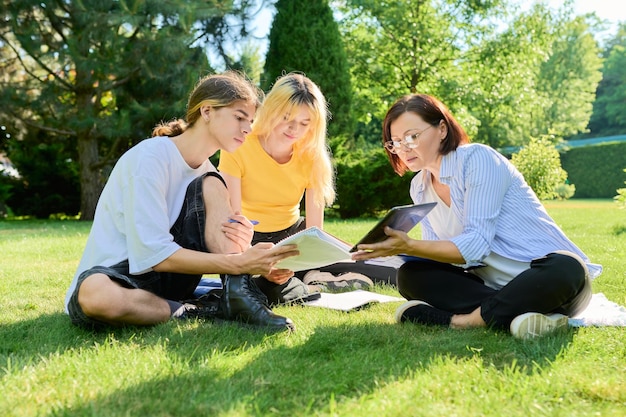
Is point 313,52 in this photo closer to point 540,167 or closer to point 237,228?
point 540,167

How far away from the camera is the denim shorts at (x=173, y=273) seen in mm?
2750

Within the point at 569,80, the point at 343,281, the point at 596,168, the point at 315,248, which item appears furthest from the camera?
the point at 569,80

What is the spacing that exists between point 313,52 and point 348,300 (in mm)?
10635

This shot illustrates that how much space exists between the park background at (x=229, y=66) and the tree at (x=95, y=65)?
Answer: 0.03 m

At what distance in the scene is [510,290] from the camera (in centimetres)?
257

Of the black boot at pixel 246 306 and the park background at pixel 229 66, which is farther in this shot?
the park background at pixel 229 66

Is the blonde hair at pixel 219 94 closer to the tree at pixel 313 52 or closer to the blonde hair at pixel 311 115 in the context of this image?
the blonde hair at pixel 311 115

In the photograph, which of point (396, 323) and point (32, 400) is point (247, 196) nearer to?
point (396, 323)

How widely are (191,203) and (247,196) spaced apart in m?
1.08

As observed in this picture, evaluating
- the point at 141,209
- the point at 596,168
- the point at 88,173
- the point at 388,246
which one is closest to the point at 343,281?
the point at 388,246

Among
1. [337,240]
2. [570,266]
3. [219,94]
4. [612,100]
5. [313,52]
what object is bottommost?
[570,266]

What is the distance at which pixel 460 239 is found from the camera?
2.63 metres

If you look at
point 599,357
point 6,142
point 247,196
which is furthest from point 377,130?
point 599,357

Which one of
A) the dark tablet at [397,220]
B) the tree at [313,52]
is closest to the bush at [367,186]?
the tree at [313,52]
